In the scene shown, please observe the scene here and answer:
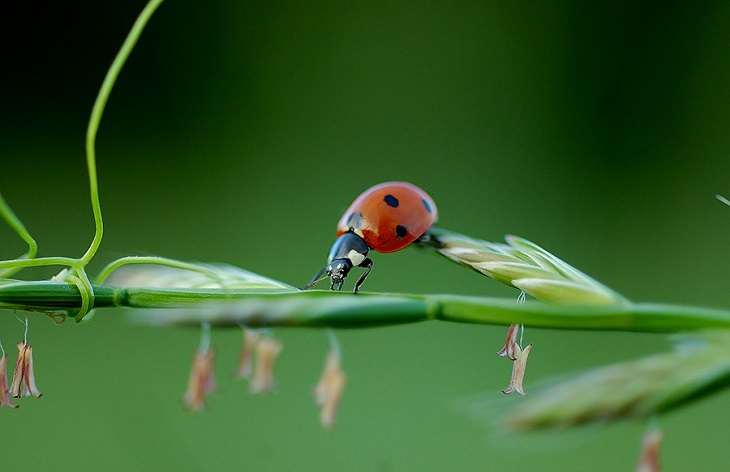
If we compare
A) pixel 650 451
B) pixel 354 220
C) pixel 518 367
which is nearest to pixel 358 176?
pixel 354 220

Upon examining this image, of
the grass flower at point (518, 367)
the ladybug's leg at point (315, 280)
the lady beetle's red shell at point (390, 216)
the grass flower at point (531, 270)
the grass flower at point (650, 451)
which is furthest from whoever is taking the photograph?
the lady beetle's red shell at point (390, 216)

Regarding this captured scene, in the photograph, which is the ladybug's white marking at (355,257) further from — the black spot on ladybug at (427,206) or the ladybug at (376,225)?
the black spot on ladybug at (427,206)

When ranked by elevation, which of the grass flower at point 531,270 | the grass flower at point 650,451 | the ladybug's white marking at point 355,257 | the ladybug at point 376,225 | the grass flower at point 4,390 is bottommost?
the grass flower at point 650,451

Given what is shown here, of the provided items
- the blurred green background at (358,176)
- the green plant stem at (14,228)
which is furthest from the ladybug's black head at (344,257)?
the blurred green background at (358,176)

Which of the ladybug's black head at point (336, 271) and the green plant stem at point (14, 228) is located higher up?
the ladybug's black head at point (336, 271)

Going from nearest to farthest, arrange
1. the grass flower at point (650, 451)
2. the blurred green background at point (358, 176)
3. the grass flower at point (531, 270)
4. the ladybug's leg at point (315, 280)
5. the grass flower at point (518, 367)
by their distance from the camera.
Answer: the grass flower at point (650, 451) → the grass flower at point (531, 270) → the grass flower at point (518, 367) → the ladybug's leg at point (315, 280) → the blurred green background at point (358, 176)

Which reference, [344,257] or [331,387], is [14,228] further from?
[344,257]

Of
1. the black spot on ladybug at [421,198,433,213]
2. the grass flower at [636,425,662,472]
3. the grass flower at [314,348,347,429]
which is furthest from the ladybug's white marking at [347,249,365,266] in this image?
the grass flower at [636,425,662,472]
